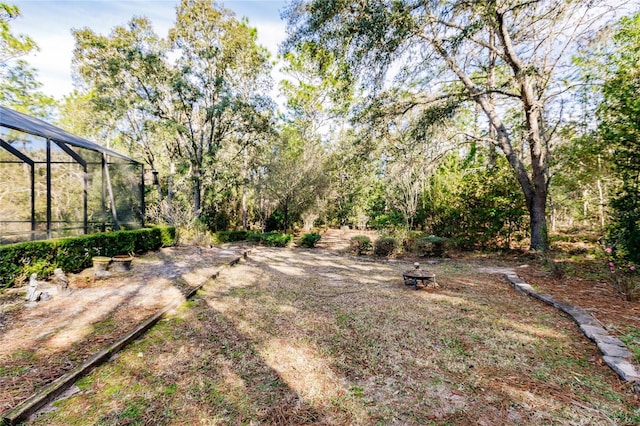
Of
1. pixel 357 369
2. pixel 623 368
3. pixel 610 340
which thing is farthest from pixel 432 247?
pixel 357 369

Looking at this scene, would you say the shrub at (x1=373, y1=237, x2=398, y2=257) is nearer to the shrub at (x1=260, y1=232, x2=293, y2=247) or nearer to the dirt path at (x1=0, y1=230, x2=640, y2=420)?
the dirt path at (x1=0, y1=230, x2=640, y2=420)

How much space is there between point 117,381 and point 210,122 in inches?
534

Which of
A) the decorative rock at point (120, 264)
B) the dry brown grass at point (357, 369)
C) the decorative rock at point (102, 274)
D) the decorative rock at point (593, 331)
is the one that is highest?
the decorative rock at point (120, 264)

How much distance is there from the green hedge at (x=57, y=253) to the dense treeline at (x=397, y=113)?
180 inches

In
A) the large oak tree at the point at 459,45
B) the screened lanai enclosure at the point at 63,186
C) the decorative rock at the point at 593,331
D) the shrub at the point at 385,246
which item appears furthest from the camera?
the shrub at the point at 385,246

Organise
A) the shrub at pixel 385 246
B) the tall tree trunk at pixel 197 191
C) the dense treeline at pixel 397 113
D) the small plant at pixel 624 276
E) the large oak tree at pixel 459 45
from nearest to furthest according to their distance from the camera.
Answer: the small plant at pixel 624 276
the large oak tree at pixel 459 45
the dense treeline at pixel 397 113
the shrub at pixel 385 246
the tall tree trunk at pixel 197 191

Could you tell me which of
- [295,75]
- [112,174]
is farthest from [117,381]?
[295,75]

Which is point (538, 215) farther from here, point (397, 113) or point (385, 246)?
point (397, 113)

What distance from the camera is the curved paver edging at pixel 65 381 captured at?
1821 mm

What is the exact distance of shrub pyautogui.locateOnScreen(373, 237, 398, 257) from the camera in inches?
356

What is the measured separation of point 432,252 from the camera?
8.99 m

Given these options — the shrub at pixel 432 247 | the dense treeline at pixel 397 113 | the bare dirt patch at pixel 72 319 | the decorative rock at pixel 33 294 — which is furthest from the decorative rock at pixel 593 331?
the decorative rock at pixel 33 294

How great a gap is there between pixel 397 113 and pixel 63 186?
11332 mm

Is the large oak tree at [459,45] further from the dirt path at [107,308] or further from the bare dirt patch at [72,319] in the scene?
the bare dirt patch at [72,319]
